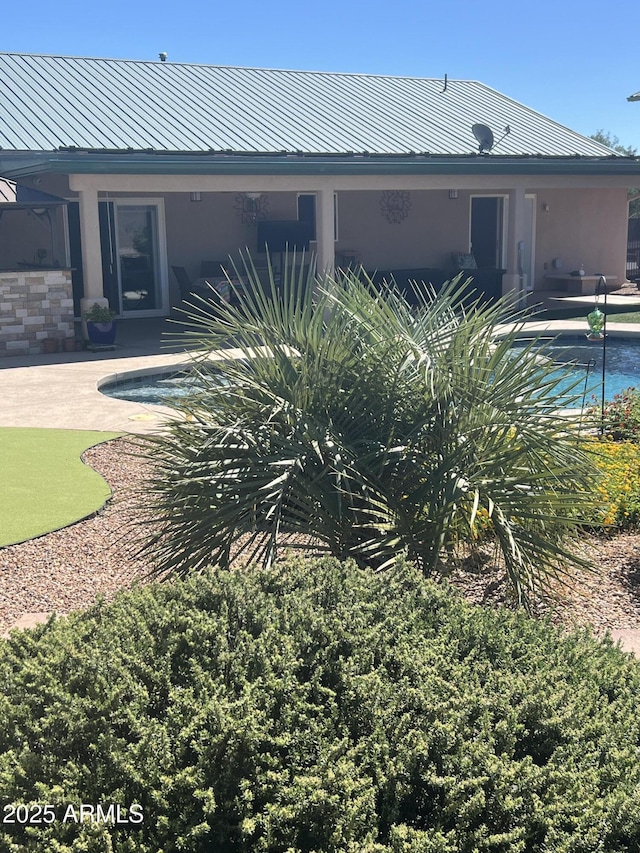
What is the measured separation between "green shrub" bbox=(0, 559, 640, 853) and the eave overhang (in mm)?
13150

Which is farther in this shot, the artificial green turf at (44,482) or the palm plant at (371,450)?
the artificial green turf at (44,482)

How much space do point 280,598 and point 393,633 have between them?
0.42 meters

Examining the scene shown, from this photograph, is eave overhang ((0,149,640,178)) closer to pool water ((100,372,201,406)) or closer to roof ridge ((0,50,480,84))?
pool water ((100,372,201,406))

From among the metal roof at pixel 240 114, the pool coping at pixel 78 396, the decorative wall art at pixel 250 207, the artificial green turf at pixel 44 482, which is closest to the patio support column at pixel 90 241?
the metal roof at pixel 240 114

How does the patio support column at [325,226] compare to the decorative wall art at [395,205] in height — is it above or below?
below

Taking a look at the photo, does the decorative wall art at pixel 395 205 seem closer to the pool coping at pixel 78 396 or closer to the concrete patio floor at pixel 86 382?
the concrete patio floor at pixel 86 382

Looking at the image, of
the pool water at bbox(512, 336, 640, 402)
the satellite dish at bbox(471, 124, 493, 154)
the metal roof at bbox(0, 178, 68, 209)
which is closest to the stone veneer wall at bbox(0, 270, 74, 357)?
the metal roof at bbox(0, 178, 68, 209)

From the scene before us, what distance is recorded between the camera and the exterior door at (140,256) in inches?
786

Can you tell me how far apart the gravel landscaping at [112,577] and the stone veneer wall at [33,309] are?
360 inches

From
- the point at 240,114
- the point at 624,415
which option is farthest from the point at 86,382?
the point at 240,114

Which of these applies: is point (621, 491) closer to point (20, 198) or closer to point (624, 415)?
point (624, 415)

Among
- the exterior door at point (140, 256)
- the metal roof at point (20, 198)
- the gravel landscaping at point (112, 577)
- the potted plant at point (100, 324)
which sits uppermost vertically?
the metal roof at point (20, 198)

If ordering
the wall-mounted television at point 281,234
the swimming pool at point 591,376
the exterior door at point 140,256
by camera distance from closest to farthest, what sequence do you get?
the swimming pool at point 591,376 → the exterior door at point 140,256 → the wall-mounted television at point 281,234

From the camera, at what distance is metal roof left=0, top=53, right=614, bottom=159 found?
1853 centimetres
